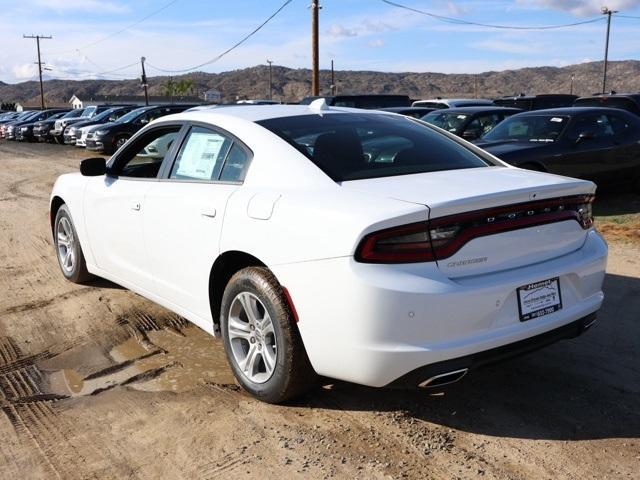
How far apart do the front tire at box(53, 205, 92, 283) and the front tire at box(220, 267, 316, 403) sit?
8.16 feet

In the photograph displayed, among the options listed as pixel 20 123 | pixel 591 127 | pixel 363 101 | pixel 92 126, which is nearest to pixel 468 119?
pixel 591 127

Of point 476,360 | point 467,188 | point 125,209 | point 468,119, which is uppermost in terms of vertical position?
point 468,119

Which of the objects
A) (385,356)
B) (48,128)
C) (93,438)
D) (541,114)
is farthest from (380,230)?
(48,128)

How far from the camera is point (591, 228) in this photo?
373cm

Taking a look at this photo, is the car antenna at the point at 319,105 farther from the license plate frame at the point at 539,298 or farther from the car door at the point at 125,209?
the license plate frame at the point at 539,298

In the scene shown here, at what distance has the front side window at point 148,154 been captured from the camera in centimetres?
479

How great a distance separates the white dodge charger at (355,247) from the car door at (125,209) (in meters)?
0.04

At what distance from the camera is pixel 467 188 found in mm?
3254

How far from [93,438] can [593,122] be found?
870 cm

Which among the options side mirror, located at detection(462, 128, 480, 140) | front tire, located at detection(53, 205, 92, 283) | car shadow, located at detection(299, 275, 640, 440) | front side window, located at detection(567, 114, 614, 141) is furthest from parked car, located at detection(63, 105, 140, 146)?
car shadow, located at detection(299, 275, 640, 440)

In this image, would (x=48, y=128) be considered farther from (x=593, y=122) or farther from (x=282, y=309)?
(x=282, y=309)

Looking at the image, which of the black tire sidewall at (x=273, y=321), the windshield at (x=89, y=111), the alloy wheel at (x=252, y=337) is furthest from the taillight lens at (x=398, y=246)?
the windshield at (x=89, y=111)

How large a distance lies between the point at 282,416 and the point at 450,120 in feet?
31.6

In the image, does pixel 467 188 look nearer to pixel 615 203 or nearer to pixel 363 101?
pixel 615 203
